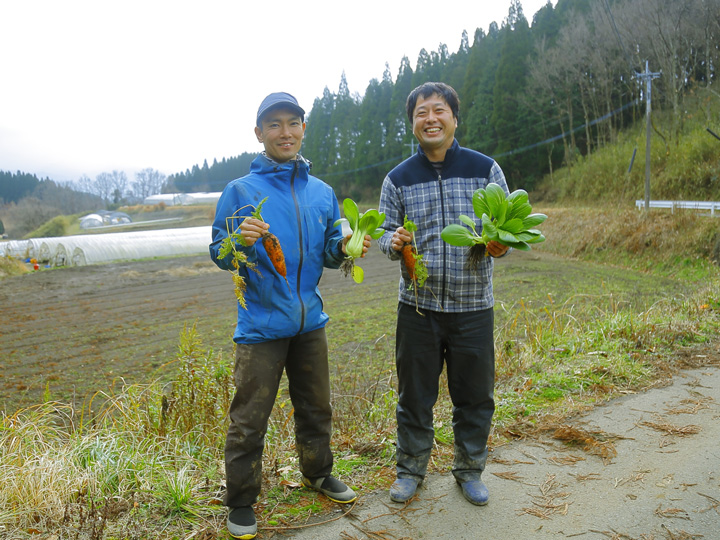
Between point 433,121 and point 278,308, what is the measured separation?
1.23 m

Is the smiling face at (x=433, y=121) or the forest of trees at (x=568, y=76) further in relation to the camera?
the forest of trees at (x=568, y=76)

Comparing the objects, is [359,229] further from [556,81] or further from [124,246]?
[556,81]

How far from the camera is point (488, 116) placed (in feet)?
111

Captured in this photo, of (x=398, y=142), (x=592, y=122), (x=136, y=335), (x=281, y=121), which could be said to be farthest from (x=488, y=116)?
(x=281, y=121)

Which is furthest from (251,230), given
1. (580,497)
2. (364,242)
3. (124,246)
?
(124,246)

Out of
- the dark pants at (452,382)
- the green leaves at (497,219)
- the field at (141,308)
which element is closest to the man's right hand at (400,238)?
the green leaves at (497,219)

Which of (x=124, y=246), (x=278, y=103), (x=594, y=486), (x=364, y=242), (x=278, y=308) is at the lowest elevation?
(x=594, y=486)

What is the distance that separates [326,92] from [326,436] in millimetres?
51357

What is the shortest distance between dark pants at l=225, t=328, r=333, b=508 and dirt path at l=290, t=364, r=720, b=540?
13.0 inches

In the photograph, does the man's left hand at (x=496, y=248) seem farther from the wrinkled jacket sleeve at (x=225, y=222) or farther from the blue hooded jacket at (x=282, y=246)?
the wrinkled jacket sleeve at (x=225, y=222)

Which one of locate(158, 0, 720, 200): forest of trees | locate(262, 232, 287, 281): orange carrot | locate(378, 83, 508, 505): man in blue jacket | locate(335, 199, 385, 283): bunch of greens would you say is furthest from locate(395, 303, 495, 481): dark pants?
locate(158, 0, 720, 200): forest of trees

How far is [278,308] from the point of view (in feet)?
7.59

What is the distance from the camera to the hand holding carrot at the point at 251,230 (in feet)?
7.05

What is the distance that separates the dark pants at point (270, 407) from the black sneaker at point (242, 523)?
0.03 metres
